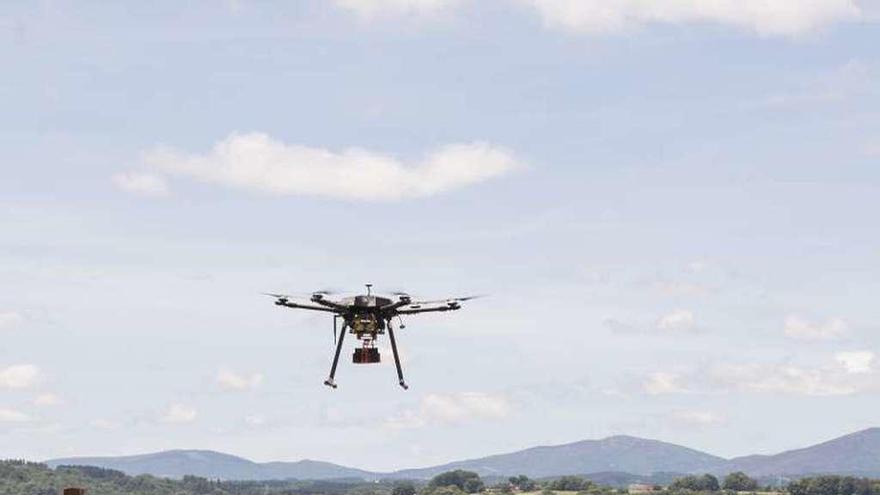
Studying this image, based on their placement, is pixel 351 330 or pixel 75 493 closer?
pixel 351 330

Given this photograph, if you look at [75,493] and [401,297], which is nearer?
[401,297]

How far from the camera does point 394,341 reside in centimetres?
9525

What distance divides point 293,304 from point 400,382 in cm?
724

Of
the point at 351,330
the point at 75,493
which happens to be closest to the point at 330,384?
the point at 351,330

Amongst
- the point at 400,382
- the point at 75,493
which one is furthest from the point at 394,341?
the point at 75,493

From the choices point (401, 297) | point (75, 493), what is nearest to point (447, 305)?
point (401, 297)

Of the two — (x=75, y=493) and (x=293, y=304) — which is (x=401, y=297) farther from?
(x=75, y=493)

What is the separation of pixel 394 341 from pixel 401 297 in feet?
11.3

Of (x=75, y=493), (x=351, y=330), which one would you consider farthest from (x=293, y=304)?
(x=75, y=493)

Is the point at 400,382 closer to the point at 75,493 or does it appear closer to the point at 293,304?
the point at 293,304

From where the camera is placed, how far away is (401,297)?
92.9m

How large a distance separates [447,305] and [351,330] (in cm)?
542

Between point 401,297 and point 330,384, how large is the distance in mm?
6205

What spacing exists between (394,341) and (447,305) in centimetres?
357
